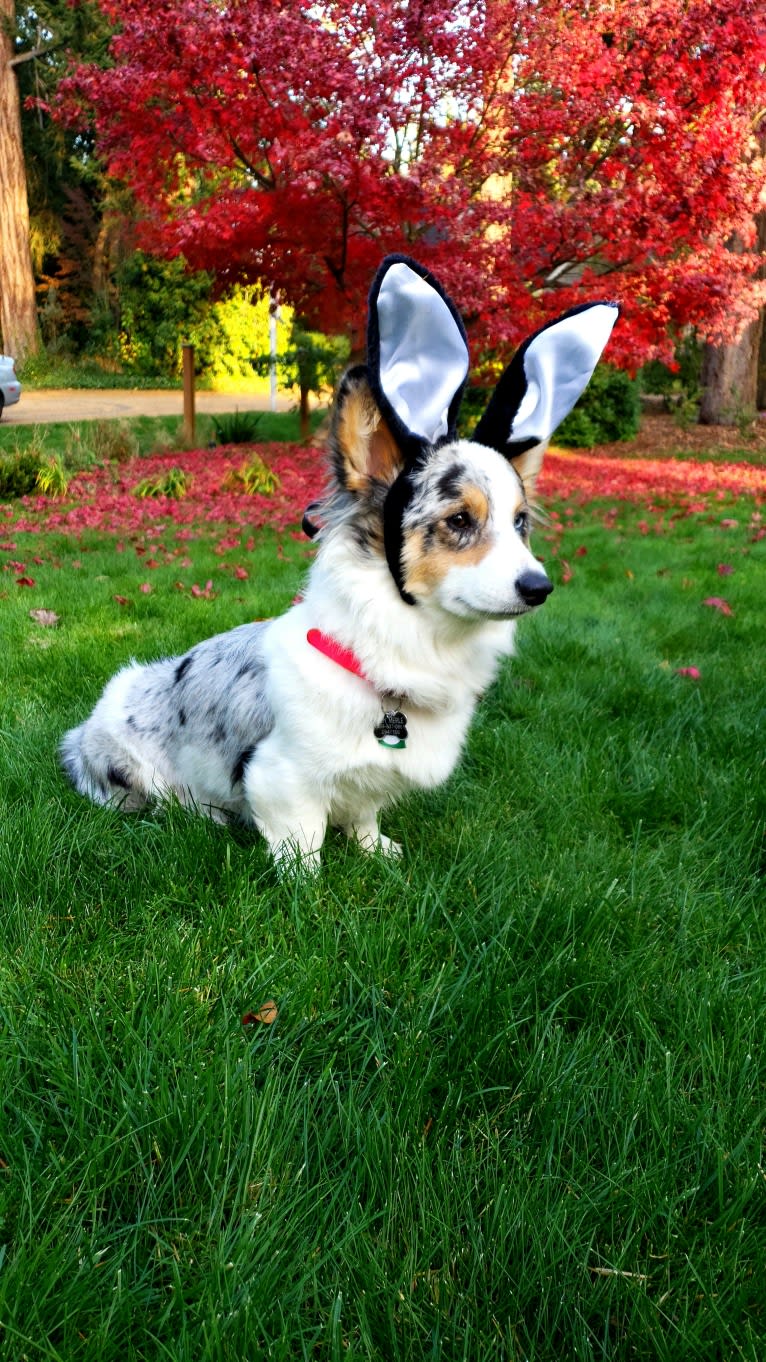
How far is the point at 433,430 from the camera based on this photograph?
217 centimetres

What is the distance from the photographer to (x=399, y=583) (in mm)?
2193

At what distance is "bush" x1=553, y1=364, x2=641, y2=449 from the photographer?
556 inches

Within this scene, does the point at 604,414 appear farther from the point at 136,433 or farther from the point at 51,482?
the point at 51,482

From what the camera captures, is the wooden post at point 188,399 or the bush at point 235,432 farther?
the bush at point 235,432

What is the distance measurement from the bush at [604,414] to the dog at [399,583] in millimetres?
12346

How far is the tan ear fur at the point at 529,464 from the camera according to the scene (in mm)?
2408

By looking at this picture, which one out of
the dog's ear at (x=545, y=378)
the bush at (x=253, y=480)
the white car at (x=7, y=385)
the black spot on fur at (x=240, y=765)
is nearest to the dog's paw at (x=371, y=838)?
the black spot on fur at (x=240, y=765)

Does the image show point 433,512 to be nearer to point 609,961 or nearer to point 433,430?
point 433,430

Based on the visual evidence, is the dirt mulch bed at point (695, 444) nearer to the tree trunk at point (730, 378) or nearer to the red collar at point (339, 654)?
the tree trunk at point (730, 378)

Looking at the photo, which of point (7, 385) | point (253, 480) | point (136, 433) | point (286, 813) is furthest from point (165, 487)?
point (7, 385)

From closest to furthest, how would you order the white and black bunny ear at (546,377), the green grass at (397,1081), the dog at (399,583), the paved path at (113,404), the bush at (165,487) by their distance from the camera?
the green grass at (397,1081) → the dog at (399,583) → the white and black bunny ear at (546,377) → the bush at (165,487) → the paved path at (113,404)

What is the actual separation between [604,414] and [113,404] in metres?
10.1

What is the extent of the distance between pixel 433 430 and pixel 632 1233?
1737 millimetres

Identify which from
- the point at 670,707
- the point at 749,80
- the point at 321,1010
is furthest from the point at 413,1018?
the point at 749,80
